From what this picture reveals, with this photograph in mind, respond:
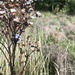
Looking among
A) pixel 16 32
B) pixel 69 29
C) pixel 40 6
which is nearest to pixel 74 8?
pixel 40 6

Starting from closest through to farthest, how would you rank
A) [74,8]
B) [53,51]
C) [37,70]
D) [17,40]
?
[17,40] < [37,70] < [53,51] < [74,8]

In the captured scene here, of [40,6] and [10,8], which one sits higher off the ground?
[10,8]

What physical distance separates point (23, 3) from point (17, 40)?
22 cm

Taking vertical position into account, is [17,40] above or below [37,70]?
above

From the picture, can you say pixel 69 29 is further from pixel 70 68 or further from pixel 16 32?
pixel 16 32

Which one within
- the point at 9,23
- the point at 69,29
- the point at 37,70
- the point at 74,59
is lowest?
the point at 69,29

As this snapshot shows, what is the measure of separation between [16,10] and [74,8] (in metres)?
12.0

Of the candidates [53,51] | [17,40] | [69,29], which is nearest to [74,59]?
[53,51]

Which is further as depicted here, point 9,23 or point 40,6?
point 40,6

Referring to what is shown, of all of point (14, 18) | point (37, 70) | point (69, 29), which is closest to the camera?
point (14, 18)

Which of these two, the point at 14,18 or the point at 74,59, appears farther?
the point at 74,59

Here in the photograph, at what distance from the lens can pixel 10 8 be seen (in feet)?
5.40

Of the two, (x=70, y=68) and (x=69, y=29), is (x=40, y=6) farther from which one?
Answer: (x=70, y=68)

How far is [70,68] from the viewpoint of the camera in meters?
2.84
